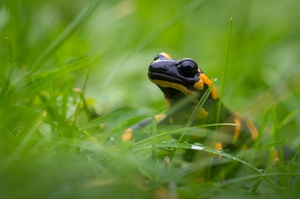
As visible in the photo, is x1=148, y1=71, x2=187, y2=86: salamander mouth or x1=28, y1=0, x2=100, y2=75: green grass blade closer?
x1=28, y1=0, x2=100, y2=75: green grass blade

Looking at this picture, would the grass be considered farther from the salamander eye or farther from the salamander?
the salamander eye

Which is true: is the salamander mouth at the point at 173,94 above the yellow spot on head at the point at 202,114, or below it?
above

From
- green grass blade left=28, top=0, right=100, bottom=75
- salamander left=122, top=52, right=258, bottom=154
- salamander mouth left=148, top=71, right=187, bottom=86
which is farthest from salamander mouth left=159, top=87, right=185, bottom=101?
green grass blade left=28, top=0, right=100, bottom=75

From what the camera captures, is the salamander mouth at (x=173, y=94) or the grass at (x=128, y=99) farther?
the salamander mouth at (x=173, y=94)

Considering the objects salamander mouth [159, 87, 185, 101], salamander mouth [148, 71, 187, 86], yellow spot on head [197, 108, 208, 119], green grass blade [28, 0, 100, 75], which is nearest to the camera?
green grass blade [28, 0, 100, 75]

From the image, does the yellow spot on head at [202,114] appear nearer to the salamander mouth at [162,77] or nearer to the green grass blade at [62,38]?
the salamander mouth at [162,77]

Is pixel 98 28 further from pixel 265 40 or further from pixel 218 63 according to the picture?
pixel 265 40

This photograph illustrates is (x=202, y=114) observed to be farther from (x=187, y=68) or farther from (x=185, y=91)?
(x=187, y=68)

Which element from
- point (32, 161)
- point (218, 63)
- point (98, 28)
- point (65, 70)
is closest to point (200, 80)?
point (65, 70)

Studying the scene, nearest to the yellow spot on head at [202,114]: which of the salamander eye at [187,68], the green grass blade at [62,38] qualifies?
the salamander eye at [187,68]
